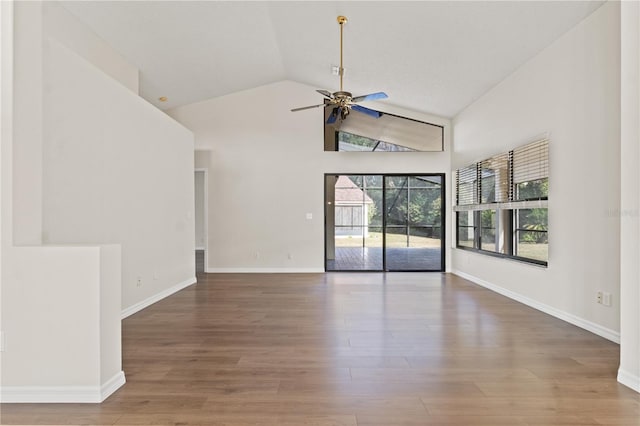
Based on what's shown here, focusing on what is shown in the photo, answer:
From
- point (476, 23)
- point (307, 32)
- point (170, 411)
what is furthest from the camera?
point (307, 32)

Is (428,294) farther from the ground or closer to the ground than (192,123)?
closer to the ground

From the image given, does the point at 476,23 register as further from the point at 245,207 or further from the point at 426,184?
the point at 245,207

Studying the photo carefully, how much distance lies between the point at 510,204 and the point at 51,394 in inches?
197

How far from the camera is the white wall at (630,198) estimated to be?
224 cm

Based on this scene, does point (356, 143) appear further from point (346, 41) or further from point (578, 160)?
point (578, 160)

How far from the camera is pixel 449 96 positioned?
231 inches

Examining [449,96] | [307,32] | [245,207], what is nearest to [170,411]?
[307,32]

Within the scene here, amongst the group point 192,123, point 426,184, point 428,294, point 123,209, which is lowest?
point 428,294

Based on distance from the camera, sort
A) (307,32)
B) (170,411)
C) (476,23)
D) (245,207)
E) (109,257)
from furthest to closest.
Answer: (245,207) < (307,32) < (476,23) < (109,257) < (170,411)

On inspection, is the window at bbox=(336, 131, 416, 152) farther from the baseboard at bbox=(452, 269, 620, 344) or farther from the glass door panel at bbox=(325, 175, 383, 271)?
the baseboard at bbox=(452, 269, 620, 344)

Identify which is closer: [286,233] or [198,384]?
[198,384]

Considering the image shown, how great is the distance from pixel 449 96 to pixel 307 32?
8.43 ft

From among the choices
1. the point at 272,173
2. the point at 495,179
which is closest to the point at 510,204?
the point at 495,179

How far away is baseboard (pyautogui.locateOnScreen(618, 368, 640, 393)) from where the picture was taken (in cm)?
221
